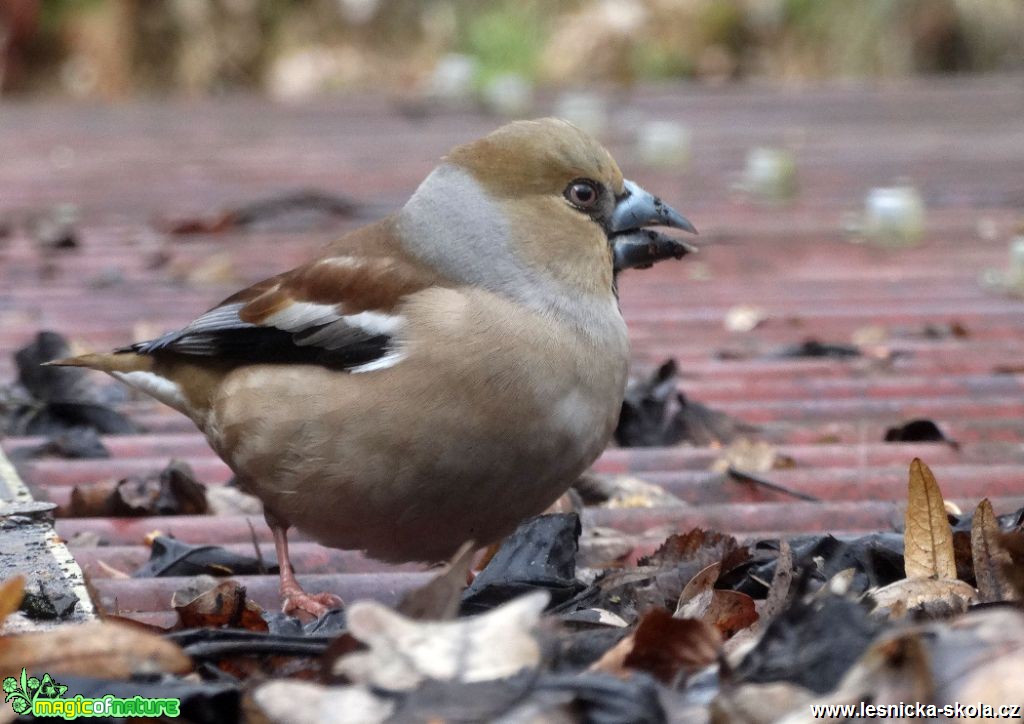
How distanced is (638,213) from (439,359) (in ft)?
2.72

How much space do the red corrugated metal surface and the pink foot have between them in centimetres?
11

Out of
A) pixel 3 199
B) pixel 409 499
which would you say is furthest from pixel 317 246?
pixel 409 499

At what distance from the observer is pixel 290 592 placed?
3494 millimetres

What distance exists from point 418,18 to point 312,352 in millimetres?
17677

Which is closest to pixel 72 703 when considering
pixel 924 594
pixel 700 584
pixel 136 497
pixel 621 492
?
pixel 700 584

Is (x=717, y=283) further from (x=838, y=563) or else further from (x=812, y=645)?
(x=812, y=645)

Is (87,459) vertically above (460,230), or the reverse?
(460,230)

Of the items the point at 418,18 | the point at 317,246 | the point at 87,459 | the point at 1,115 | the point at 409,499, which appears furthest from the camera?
the point at 418,18

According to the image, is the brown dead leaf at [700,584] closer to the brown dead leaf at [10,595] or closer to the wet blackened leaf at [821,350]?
the brown dead leaf at [10,595]

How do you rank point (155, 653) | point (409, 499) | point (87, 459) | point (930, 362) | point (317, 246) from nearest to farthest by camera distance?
1. point (155, 653)
2. point (409, 499)
3. point (87, 459)
4. point (930, 362)
5. point (317, 246)

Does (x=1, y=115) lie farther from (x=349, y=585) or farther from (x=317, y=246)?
(x=349, y=585)

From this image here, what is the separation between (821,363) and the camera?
5.12 m

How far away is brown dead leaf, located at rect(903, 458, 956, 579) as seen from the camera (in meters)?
3.00

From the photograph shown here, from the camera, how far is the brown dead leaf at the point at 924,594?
282cm
